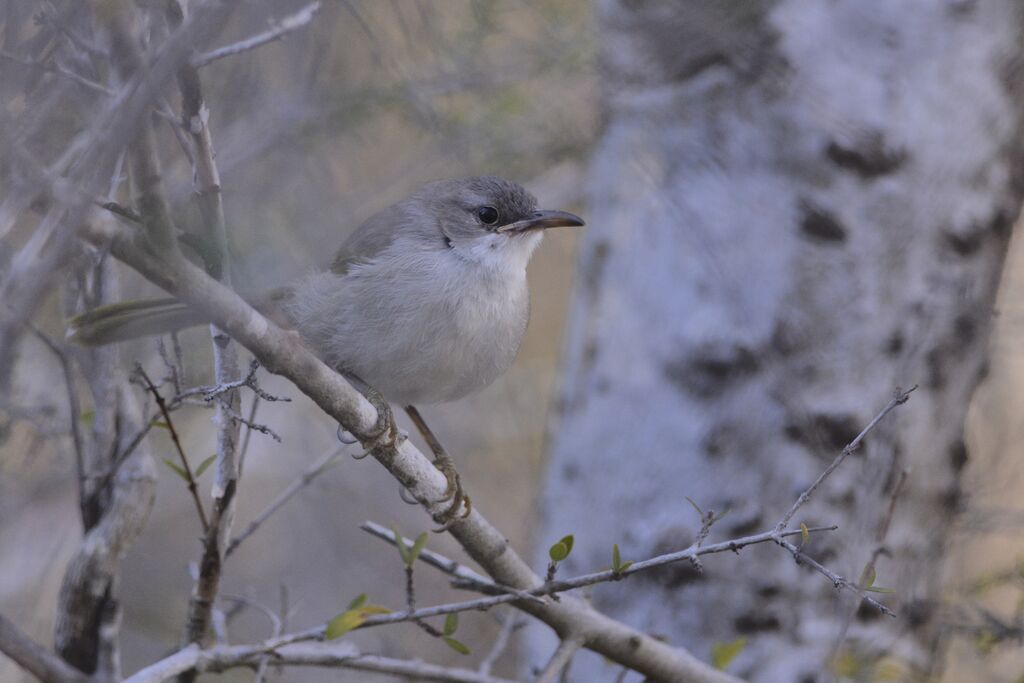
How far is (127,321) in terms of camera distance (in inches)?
103

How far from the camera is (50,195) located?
146 cm

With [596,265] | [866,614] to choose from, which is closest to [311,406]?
[596,265]

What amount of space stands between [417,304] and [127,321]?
32.4 inches

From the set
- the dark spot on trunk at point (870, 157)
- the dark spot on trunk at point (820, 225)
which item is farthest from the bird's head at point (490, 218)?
the dark spot on trunk at point (870, 157)

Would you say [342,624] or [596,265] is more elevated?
[596,265]

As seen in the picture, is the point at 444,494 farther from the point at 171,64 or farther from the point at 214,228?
the point at 171,64

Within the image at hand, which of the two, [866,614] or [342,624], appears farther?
[866,614]

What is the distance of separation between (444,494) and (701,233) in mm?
1836

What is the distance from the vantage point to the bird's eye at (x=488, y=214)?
3.57 meters

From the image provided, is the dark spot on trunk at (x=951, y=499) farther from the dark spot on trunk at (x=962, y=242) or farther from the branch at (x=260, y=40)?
the branch at (x=260, y=40)

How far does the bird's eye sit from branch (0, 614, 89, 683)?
1.97 meters

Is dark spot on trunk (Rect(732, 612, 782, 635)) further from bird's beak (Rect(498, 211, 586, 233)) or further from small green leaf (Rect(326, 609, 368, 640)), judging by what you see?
small green leaf (Rect(326, 609, 368, 640))

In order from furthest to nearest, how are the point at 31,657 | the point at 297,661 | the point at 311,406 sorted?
1. the point at 311,406
2. the point at 297,661
3. the point at 31,657

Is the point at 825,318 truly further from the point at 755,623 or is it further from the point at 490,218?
the point at 490,218
